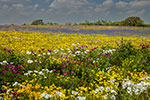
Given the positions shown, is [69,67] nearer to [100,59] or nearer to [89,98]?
[100,59]

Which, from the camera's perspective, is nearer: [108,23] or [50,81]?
[50,81]

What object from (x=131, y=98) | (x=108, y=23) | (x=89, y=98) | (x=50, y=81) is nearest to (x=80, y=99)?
(x=89, y=98)

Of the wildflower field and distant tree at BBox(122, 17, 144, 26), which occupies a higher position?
distant tree at BBox(122, 17, 144, 26)

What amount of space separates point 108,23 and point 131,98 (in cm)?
3774

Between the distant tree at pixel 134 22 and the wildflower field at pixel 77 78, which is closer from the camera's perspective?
the wildflower field at pixel 77 78

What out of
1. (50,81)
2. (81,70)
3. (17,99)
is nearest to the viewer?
(17,99)

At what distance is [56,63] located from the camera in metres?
6.32

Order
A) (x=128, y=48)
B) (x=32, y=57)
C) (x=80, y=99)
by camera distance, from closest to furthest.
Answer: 1. (x=80, y=99)
2. (x=32, y=57)
3. (x=128, y=48)

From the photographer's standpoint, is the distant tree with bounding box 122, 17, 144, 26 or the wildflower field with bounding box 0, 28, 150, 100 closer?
the wildflower field with bounding box 0, 28, 150, 100

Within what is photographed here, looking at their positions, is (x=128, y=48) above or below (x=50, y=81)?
above

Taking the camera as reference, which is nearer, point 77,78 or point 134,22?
point 77,78

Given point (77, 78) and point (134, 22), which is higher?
point (134, 22)

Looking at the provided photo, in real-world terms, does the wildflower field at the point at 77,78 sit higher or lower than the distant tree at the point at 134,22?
lower

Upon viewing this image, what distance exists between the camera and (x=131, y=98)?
396cm
